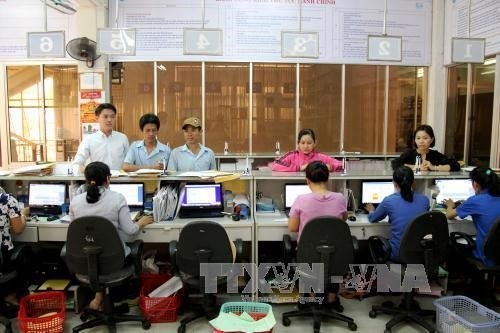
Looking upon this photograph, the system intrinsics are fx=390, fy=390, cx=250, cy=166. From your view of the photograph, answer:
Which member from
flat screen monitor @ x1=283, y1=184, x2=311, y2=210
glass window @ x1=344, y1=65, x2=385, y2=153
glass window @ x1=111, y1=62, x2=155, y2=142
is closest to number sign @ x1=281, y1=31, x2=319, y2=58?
flat screen monitor @ x1=283, y1=184, x2=311, y2=210

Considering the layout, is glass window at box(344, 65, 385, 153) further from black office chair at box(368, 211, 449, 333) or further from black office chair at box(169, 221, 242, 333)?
black office chair at box(169, 221, 242, 333)

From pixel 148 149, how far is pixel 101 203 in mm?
1128

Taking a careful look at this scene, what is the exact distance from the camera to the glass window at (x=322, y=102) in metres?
5.57

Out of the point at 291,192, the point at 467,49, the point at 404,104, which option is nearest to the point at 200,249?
the point at 291,192

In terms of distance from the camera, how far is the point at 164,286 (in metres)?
3.04

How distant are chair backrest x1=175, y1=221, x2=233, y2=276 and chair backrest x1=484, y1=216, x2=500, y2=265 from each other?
5.89 feet

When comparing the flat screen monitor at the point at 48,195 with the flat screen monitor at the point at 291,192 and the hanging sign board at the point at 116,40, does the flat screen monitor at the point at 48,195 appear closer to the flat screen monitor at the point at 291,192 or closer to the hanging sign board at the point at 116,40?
the hanging sign board at the point at 116,40

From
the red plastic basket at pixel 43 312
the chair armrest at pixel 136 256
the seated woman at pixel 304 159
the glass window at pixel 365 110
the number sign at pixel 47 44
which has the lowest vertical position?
the red plastic basket at pixel 43 312

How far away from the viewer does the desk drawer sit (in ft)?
9.89

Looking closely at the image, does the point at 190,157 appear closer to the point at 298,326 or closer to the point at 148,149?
the point at 148,149

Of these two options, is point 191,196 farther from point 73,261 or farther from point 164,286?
point 73,261

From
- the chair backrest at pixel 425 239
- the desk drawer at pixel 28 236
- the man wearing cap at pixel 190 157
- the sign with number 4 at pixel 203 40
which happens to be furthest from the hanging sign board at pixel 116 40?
the chair backrest at pixel 425 239

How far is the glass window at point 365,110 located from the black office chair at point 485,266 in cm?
277

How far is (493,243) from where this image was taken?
8.94 feet
